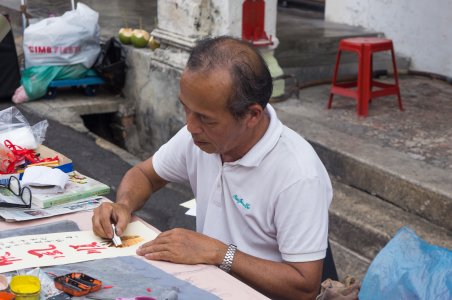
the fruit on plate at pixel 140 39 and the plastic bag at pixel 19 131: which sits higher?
the plastic bag at pixel 19 131

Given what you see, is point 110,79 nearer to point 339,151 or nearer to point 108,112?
point 108,112

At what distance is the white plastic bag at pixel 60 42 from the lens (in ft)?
22.3

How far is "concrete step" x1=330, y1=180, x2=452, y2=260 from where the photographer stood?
4.22 metres

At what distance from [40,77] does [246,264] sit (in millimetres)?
4793

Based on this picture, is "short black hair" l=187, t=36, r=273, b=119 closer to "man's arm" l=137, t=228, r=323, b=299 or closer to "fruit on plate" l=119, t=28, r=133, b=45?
"man's arm" l=137, t=228, r=323, b=299

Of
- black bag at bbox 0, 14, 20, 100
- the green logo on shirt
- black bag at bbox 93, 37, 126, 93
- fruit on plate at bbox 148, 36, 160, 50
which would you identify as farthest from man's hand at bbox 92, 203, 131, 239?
black bag at bbox 0, 14, 20, 100

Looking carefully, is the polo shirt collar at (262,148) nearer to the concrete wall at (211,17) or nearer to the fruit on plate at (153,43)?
the concrete wall at (211,17)

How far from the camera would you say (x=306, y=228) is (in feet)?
7.93

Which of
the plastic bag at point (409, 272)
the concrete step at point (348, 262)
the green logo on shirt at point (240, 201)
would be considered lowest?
the concrete step at point (348, 262)

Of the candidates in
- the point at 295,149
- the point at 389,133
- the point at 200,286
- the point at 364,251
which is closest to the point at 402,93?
the point at 389,133

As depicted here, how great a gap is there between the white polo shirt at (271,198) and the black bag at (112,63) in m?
4.25

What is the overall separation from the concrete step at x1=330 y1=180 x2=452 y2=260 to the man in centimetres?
177

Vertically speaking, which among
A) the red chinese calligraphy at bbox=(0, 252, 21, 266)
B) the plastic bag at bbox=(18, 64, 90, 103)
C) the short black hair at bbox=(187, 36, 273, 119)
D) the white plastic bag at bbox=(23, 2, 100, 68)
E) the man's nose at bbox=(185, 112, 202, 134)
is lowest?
the plastic bag at bbox=(18, 64, 90, 103)

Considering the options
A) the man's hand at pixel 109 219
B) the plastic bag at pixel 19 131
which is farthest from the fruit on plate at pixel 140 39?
the man's hand at pixel 109 219
